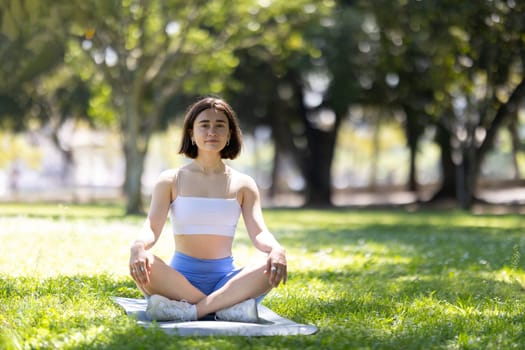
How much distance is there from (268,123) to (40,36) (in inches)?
569

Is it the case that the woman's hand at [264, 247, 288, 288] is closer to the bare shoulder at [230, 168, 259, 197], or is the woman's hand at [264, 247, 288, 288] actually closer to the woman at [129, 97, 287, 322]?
the woman at [129, 97, 287, 322]

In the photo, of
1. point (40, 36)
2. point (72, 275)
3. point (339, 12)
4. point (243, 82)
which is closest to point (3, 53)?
point (40, 36)

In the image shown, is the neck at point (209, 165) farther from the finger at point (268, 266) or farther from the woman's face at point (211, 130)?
the finger at point (268, 266)

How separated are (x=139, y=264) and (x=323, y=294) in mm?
2697

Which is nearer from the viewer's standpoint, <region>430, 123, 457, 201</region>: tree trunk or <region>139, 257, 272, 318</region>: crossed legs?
<region>139, 257, 272, 318</region>: crossed legs

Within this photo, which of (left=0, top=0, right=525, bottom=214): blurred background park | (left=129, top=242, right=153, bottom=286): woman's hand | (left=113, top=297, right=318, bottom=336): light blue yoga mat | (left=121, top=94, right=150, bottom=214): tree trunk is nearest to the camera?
(left=113, top=297, right=318, bottom=336): light blue yoga mat

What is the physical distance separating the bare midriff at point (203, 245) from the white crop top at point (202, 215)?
4cm

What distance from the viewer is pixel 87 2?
69.4 feet

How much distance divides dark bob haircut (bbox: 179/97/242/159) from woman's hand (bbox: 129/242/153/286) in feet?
4.01

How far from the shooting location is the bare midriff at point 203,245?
6.67m

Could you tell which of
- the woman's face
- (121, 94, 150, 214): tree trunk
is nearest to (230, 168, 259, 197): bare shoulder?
the woman's face

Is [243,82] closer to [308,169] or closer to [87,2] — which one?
[308,169]

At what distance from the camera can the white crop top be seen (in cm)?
664

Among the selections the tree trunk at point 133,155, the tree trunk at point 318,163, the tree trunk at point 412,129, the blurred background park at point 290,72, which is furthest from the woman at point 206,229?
the tree trunk at point 318,163
